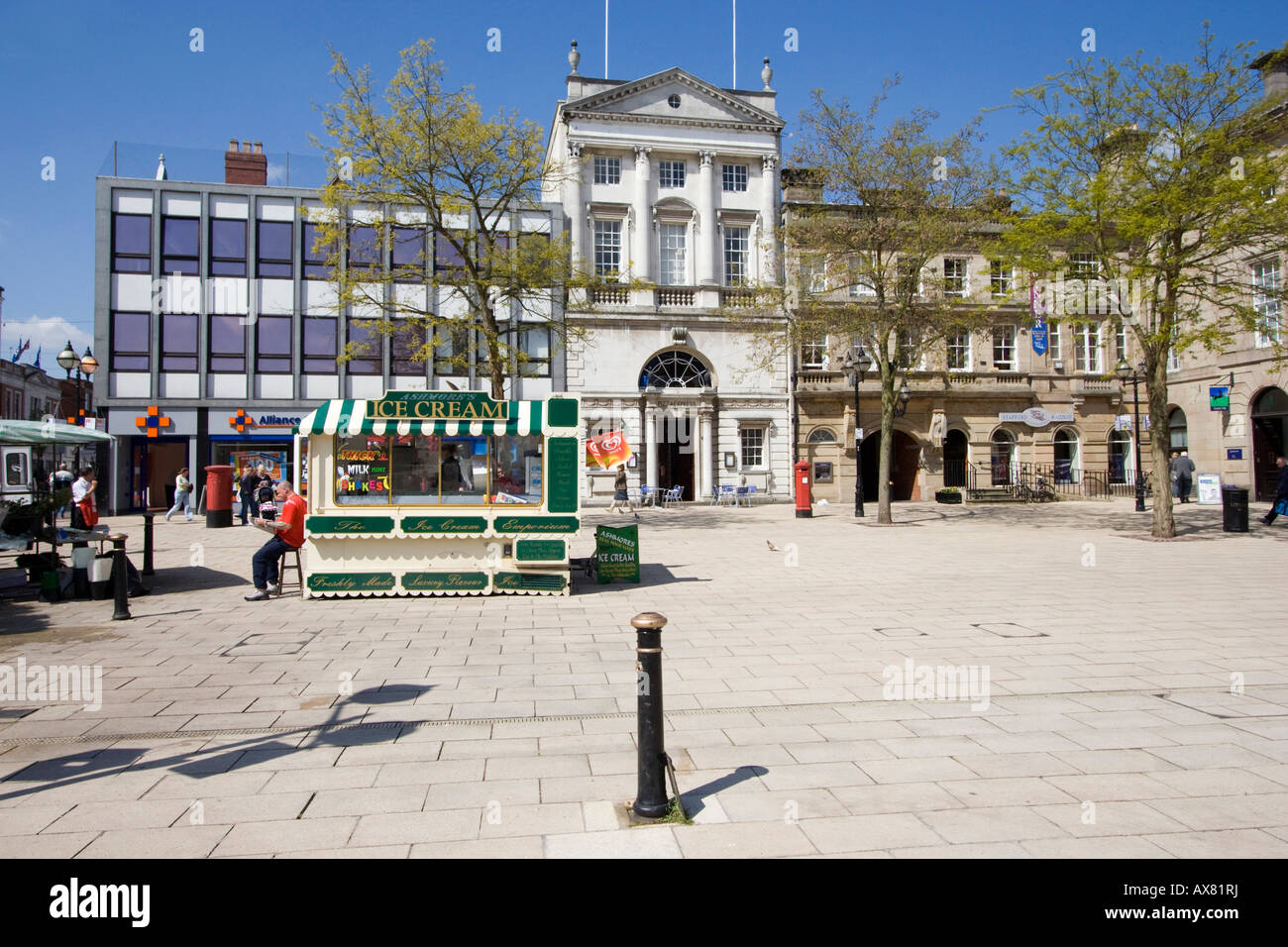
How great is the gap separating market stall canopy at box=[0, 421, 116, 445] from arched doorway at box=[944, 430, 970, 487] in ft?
102

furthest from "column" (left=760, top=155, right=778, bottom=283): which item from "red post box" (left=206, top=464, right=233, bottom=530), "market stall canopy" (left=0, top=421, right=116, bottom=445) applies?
"market stall canopy" (left=0, top=421, right=116, bottom=445)

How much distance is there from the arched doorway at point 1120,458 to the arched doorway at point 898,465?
928 cm

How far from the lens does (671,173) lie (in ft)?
109

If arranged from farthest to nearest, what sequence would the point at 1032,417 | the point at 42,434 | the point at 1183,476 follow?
the point at 1032,417, the point at 1183,476, the point at 42,434

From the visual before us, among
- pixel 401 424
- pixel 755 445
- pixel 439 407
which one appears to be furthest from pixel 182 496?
pixel 755 445

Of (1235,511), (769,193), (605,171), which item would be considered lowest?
(1235,511)

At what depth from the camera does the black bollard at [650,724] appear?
13.6ft

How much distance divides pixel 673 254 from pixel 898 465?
1401cm

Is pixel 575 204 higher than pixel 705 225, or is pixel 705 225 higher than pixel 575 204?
pixel 575 204

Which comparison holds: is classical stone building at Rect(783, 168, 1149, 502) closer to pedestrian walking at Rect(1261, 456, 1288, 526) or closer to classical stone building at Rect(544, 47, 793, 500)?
classical stone building at Rect(544, 47, 793, 500)

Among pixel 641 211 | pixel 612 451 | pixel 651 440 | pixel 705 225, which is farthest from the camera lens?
pixel 705 225

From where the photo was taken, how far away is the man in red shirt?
11.1m

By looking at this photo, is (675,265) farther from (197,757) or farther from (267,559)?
(197,757)
